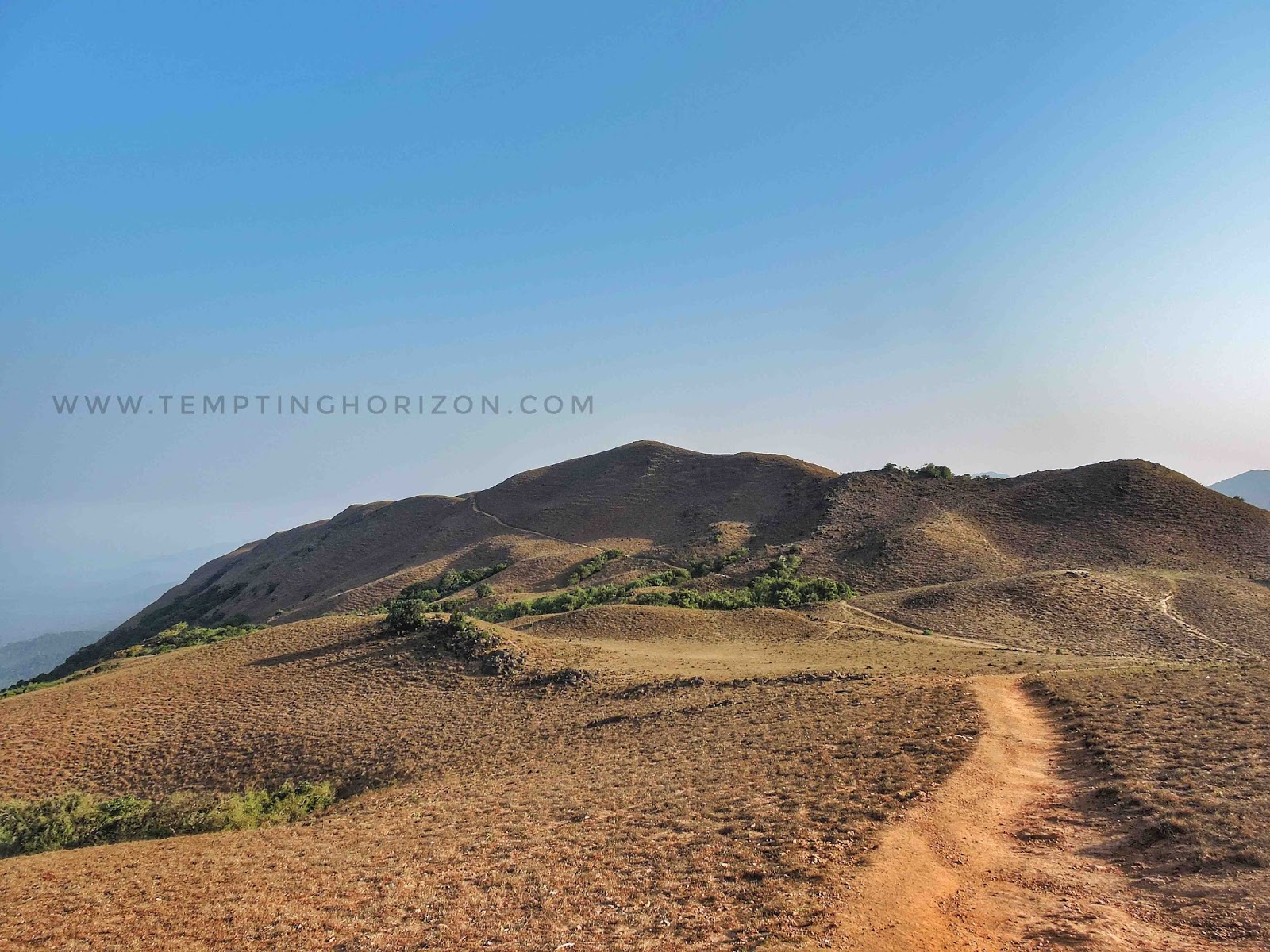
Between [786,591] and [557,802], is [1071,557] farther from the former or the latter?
[557,802]

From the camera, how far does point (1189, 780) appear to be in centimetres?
942

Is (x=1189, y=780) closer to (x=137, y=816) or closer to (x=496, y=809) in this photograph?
(x=496, y=809)

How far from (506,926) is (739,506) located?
169 feet

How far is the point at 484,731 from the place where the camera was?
17.7 meters

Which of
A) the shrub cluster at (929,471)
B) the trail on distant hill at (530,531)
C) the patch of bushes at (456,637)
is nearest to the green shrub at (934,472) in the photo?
the shrub cluster at (929,471)

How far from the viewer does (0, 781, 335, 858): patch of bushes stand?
12.8 m

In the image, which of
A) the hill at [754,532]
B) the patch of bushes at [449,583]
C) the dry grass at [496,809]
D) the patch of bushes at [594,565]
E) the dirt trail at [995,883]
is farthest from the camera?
the patch of bushes at [449,583]

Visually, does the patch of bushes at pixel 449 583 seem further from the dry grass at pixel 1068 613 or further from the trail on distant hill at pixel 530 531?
the dry grass at pixel 1068 613

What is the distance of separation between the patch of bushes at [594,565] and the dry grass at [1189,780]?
32592 millimetres

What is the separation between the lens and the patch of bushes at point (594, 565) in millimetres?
45531

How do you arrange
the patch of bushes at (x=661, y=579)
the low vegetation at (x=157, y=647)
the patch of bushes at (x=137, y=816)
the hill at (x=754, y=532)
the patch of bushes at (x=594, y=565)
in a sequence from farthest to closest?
1. the patch of bushes at (x=594, y=565)
2. the patch of bushes at (x=661, y=579)
3. the hill at (x=754, y=532)
4. the low vegetation at (x=157, y=647)
5. the patch of bushes at (x=137, y=816)

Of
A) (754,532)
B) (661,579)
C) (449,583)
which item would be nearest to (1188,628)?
(661,579)

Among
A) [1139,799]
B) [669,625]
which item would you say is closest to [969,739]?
[1139,799]

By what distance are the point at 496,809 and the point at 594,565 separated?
35.6 meters
